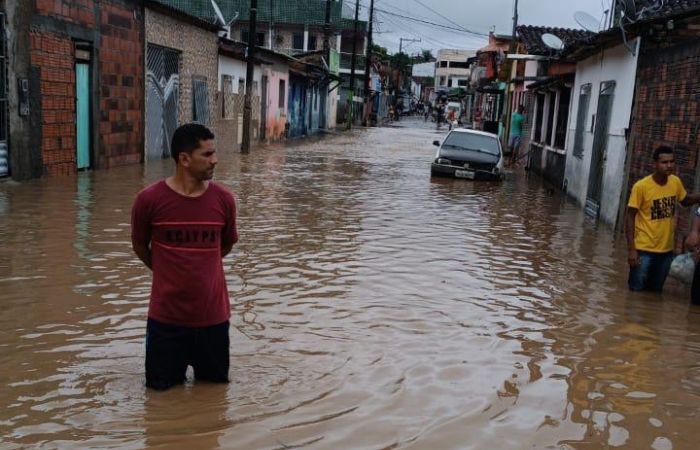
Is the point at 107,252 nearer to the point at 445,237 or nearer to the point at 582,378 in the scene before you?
the point at 445,237

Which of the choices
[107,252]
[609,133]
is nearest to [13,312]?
[107,252]

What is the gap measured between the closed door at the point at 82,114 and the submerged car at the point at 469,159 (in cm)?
855

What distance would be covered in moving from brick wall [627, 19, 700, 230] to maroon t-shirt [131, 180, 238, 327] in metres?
6.43

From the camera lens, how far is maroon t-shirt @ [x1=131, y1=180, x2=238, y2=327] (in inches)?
158

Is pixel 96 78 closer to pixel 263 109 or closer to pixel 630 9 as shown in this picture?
pixel 630 9

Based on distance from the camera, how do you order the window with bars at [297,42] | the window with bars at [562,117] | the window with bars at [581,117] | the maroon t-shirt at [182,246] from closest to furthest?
the maroon t-shirt at [182,246] → the window with bars at [581,117] → the window with bars at [562,117] → the window with bars at [297,42]

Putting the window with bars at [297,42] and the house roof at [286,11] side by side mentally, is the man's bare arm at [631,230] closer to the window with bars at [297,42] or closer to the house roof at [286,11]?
the house roof at [286,11]

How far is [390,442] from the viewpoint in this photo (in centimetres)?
405

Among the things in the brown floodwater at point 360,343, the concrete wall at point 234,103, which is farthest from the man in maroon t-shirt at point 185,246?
the concrete wall at point 234,103

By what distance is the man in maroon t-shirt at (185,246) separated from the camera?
402 centimetres

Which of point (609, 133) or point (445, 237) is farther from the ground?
point (609, 133)

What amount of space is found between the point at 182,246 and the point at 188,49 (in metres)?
18.7

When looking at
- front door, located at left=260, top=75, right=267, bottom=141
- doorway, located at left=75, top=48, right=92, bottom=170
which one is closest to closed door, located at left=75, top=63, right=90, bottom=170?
doorway, located at left=75, top=48, right=92, bottom=170

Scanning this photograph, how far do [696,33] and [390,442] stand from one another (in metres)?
8.69
